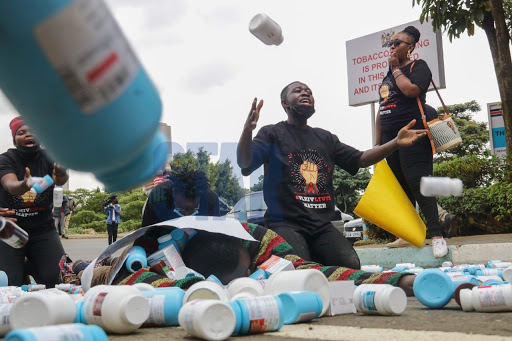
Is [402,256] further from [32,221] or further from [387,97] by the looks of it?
[32,221]

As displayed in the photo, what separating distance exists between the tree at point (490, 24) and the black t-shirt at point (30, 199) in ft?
25.8

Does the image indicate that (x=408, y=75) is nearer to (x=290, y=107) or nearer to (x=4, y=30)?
(x=290, y=107)

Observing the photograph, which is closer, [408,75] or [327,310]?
[327,310]

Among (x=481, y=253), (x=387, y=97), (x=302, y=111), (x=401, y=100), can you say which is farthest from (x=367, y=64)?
(x=302, y=111)

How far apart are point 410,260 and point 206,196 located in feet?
11.5

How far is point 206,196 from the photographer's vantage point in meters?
4.42

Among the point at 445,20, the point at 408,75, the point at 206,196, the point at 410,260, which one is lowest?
the point at 410,260

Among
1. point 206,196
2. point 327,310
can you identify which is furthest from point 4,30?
point 206,196

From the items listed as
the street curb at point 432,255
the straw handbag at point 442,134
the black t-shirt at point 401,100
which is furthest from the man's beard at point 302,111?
the street curb at point 432,255

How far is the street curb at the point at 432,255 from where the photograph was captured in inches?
251

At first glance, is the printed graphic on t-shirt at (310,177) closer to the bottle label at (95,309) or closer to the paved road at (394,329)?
the paved road at (394,329)

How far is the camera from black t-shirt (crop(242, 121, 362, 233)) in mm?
4152

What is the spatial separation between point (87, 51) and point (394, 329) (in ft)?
5.31

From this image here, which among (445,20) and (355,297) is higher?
(445,20)
